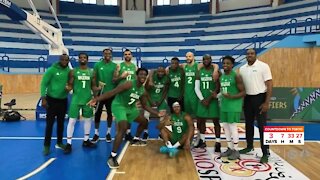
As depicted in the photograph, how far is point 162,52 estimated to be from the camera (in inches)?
974

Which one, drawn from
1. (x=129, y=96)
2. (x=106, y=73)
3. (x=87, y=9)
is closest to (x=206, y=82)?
(x=129, y=96)

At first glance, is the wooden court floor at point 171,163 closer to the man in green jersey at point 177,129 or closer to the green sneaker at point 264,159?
the man in green jersey at point 177,129

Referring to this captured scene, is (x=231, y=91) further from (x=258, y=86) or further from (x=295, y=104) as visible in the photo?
(x=295, y=104)

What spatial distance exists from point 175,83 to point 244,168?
2.23m

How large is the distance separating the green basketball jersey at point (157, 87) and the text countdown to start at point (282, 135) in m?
2.26

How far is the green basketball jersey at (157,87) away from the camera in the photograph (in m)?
6.34

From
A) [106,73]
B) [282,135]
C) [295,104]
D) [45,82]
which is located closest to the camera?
[282,135]

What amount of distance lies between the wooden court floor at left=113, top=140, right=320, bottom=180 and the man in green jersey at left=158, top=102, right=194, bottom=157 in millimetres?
197

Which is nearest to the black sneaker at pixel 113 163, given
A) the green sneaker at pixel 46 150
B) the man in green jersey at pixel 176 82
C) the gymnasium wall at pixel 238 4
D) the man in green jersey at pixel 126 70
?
the green sneaker at pixel 46 150

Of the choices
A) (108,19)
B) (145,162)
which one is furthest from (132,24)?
(145,162)

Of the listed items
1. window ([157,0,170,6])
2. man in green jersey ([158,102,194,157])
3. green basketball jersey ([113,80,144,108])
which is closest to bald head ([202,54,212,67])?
man in green jersey ([158,102,194,157])

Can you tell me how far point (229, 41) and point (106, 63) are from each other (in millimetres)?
18256

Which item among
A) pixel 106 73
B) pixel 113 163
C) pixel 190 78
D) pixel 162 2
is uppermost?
pixel 162 2

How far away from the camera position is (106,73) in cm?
621
